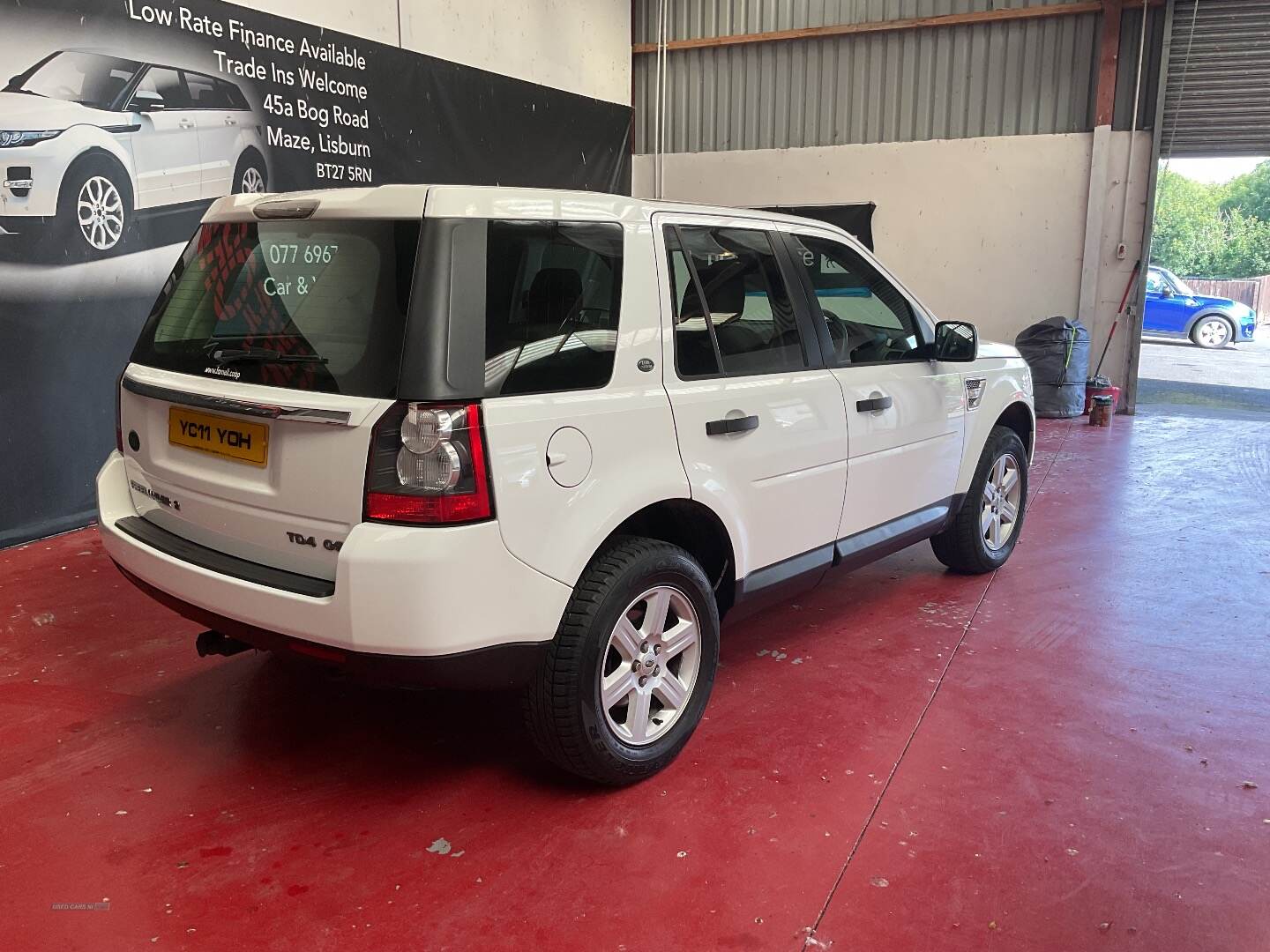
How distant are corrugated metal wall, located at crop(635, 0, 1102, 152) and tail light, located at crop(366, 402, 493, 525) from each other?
378 inches

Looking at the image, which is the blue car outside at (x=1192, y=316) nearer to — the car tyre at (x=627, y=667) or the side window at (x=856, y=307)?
the side window at (x=856, y=307)

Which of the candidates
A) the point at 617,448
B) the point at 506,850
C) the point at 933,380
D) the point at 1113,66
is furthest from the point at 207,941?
the point at 1113,66

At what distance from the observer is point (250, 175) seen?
20.8ft

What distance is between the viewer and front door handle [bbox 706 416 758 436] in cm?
286

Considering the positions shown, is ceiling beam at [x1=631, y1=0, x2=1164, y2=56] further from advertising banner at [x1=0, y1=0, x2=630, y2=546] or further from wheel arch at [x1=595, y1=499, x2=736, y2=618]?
wheel arch at [x1=595, y1=499, x2=736, y2=618]

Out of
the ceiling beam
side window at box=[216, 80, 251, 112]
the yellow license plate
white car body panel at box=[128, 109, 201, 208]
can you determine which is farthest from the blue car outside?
the yellow license plate

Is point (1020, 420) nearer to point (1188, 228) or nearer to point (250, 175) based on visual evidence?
point (250, 175)

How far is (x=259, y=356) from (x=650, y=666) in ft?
4.40

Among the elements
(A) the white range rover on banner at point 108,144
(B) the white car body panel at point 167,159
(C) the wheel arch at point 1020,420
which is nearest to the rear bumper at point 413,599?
(C) the wheel arch at point 1020,420

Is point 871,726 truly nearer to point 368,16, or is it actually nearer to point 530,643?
point 530,643

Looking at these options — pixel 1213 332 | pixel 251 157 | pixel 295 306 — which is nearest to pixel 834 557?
pixel 295 306

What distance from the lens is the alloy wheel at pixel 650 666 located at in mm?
2668

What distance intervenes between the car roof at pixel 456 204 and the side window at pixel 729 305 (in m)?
0.20

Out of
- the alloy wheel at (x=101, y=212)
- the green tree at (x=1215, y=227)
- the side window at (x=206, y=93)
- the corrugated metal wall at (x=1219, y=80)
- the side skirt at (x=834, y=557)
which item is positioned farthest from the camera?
the green tree at (x=1215, y=227)
